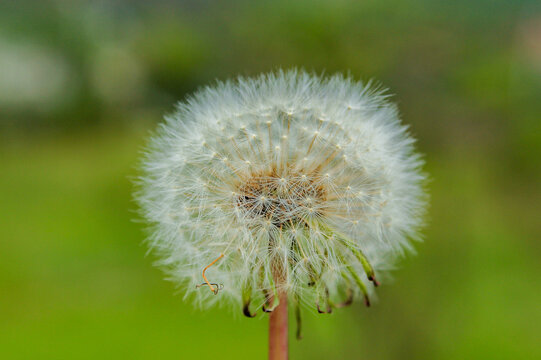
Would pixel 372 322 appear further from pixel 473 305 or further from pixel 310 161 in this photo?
pixel 310 161

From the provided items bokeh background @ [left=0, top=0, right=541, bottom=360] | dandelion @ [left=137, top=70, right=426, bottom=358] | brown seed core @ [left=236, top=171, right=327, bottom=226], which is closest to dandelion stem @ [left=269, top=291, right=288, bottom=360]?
dandelion @ [left=137, top=70, right=426, bottom=358]

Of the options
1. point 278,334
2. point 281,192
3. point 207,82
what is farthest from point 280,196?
point 207,82

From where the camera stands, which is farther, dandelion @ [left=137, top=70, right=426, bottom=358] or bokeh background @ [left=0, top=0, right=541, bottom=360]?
bokeh background @ [left=0, top=0, right=541, bottom=360]

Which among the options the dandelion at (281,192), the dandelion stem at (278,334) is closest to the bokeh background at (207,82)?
the dandelion at (281,192)

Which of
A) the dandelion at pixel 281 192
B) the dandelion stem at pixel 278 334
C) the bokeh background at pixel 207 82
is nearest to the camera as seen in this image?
the dandelion stem at pixel 278 334

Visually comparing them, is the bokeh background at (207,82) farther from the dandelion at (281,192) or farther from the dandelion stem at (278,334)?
the dandelion stem at (278,334)

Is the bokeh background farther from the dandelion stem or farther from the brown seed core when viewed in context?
the dandelion stem

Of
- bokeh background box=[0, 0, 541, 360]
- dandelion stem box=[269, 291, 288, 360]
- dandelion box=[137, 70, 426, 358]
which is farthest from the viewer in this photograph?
bokeh background box=[0, 0, 541, 360]
